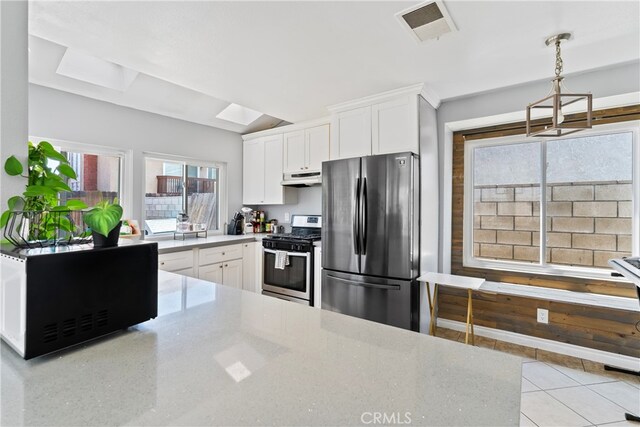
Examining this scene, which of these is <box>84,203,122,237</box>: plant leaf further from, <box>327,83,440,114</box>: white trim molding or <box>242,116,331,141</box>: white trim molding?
<box>242,116,331,141</box>: white trim molding

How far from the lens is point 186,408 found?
624 mm

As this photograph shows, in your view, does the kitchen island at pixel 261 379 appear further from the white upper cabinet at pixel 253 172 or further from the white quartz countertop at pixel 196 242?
the white upper cabinet at pixel 253 172

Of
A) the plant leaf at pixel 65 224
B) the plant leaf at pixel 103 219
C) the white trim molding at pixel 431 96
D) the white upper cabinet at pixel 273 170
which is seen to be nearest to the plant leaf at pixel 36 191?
the plant leaf at pixel 65 224

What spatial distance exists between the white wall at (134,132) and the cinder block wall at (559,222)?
10.9ft

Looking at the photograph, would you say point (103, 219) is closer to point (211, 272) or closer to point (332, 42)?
point (332, 42)

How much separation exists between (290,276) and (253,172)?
1753 millimetres

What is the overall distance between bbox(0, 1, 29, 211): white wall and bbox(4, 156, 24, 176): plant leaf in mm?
35

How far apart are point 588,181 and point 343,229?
7.31 feet

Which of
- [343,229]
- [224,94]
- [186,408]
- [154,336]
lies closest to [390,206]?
[343,229]

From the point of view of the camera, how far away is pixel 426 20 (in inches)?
71.9

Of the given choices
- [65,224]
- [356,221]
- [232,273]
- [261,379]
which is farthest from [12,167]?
[232,273]

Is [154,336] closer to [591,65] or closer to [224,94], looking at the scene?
[224,94]

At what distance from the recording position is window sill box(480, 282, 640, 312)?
245 cm

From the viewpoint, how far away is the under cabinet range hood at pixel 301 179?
3.85 metres
